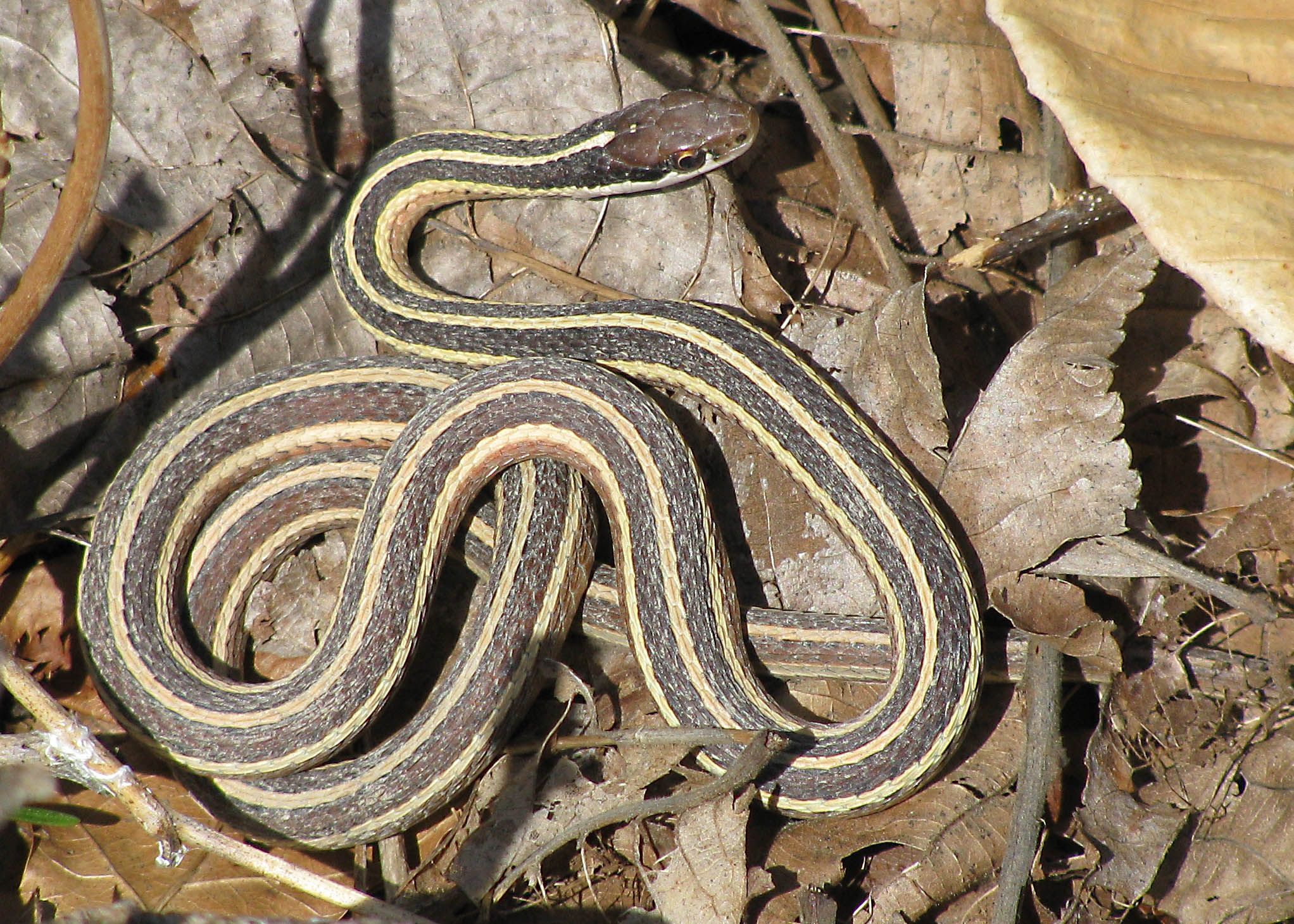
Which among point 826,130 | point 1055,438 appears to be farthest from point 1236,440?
point 826,130

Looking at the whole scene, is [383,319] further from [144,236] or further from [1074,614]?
[1074,614]

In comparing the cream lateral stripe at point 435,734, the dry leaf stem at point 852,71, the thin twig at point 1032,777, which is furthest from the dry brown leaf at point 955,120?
the cream lateral stripe at point 435,734

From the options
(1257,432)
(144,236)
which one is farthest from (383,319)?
(1257,432)

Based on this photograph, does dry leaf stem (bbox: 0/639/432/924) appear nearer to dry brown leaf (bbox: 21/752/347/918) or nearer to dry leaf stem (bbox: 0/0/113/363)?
dry brown leaf (bbox: 21/752/347/918)

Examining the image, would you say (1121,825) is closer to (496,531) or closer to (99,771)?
(496,531)

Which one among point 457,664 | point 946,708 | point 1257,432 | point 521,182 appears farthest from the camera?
point 521,182

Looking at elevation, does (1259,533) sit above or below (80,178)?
below

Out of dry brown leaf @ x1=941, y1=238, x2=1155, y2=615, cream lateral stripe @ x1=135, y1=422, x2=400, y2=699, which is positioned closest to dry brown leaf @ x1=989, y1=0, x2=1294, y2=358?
dry brown leaf @ x1=941, y1=238, x2=1155, y2=615
